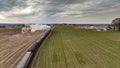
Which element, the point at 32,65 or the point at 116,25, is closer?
the point at 32,65

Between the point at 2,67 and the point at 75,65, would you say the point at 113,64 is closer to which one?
the point at 75,65

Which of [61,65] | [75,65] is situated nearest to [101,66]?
[75,65]

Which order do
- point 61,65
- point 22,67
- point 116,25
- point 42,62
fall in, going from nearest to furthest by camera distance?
point 22,67
point 61,65
point 42,62
point 116,25

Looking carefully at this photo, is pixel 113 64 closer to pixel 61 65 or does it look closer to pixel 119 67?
pixel 119 67

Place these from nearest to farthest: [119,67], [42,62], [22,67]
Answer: [22,67]
[119,67]
[42,62]

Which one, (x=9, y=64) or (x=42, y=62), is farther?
(x=42, y=62)

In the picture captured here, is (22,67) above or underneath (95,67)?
above

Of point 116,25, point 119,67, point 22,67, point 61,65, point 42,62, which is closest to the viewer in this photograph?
point 22,67

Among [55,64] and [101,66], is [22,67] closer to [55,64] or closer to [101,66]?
[55,64]

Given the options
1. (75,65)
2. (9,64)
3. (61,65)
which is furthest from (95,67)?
(9,64)
